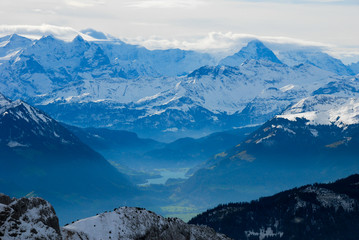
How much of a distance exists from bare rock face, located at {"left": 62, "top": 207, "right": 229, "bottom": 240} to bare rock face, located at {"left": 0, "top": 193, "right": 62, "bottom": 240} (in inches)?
235

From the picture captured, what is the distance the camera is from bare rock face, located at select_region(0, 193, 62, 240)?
9056 cm

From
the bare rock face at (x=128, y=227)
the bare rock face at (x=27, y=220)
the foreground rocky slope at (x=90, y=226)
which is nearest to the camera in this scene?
the bare rock face at (x=27, y=220)

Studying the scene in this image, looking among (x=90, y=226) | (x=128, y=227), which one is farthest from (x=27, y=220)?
(x=128, y=227)

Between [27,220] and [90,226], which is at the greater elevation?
[90,226]

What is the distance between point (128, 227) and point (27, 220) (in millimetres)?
26434

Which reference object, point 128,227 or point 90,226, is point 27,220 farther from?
point 128,227

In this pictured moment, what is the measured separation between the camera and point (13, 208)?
94.4m

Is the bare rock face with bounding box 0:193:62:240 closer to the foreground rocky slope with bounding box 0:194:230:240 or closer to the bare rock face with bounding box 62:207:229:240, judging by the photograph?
the foreground rocky slope with bounding box 0:194:230:240

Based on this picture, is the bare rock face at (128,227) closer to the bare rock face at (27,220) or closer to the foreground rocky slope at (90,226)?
the foreground rocky slope at (90,226)

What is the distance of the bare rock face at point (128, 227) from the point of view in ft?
367

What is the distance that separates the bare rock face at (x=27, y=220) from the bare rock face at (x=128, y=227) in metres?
5.96

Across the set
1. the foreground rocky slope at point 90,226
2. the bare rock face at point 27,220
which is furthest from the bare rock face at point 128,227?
the bare rock face at point 27,220

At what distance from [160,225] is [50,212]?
101 feet

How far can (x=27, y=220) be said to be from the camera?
95188 mm
